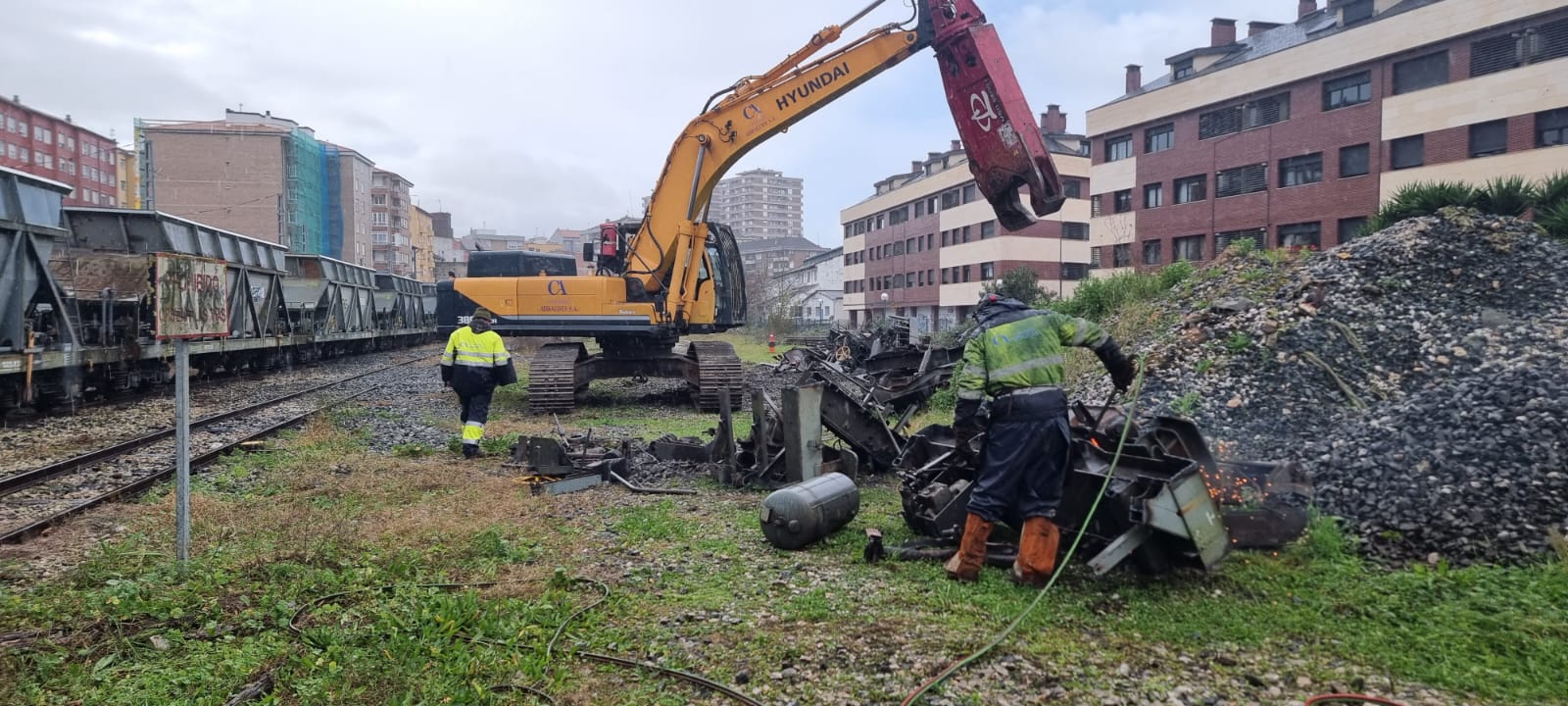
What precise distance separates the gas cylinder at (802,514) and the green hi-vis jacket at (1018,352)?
3.74 feet

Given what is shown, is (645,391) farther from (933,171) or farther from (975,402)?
(933,171)

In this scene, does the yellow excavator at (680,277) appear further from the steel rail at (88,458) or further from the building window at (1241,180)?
the building window at (1241,180)

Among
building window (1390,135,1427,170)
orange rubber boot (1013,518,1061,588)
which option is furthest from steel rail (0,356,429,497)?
building window (1390,135,1427,170)

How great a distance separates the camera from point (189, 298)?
169 inches

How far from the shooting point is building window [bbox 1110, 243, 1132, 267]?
35031mm

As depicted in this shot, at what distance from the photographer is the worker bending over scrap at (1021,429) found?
14.9 feet

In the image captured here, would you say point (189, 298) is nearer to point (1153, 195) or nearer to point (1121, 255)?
point (1153, 195)

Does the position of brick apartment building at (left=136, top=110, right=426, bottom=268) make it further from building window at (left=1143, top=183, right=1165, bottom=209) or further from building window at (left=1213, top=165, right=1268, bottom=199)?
building window at (left=1213, top=165, right=1268, bottom=199)

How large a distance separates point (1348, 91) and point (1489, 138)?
439cm

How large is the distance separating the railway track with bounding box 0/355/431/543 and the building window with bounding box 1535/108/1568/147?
1164 inches

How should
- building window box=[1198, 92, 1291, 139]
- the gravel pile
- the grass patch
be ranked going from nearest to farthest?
the grass patch, the gravel pile, building window box=[1198, 92, 1291, 139]

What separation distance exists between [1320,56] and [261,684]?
32.8m

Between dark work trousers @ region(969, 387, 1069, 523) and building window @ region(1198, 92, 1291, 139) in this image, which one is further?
building window @ region(1198, 92, 1291, 139)

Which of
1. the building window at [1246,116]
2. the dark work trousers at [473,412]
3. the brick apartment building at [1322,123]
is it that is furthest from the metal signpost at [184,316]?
the building window at [1246,116]
